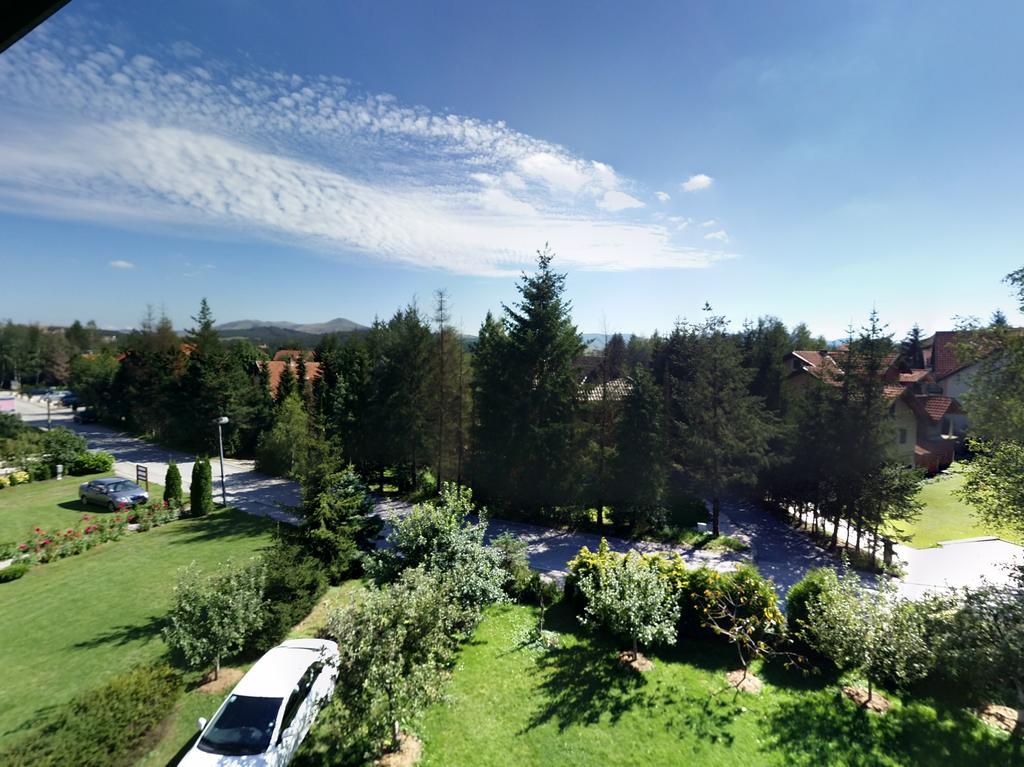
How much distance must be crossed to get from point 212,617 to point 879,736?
1349 cm

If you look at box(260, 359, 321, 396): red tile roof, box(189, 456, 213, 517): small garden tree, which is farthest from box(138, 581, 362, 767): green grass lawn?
box(260, 359, 321, 396): red tile roof

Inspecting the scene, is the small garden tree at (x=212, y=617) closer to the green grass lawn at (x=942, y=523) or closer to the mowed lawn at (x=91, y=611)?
the mowed lawn at (x=91, y=611)

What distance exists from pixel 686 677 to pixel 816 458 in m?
14.1

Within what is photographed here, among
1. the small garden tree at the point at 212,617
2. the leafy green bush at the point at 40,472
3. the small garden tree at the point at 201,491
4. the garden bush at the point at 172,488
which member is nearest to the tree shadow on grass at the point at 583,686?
the small garden tree at the point at 212,617

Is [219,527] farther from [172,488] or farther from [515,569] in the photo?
[515,569]

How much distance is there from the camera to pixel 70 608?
543 inches

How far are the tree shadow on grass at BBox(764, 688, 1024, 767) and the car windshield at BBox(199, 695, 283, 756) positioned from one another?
8973 mm

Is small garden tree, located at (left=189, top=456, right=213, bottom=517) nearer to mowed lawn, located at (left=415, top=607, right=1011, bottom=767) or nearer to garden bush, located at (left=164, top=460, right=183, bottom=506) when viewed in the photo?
garden bush, located at (left=164, top=460, right=183, bottom=506)

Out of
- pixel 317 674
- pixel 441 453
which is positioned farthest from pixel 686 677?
pixel 441 453

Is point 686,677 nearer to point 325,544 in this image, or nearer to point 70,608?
point 325,544

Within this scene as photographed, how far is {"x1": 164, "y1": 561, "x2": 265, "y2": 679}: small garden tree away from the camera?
9914mm

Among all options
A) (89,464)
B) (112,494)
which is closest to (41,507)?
(112,494)

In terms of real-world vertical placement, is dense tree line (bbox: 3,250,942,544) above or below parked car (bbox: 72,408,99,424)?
above

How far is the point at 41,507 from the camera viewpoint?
23.8 meters
